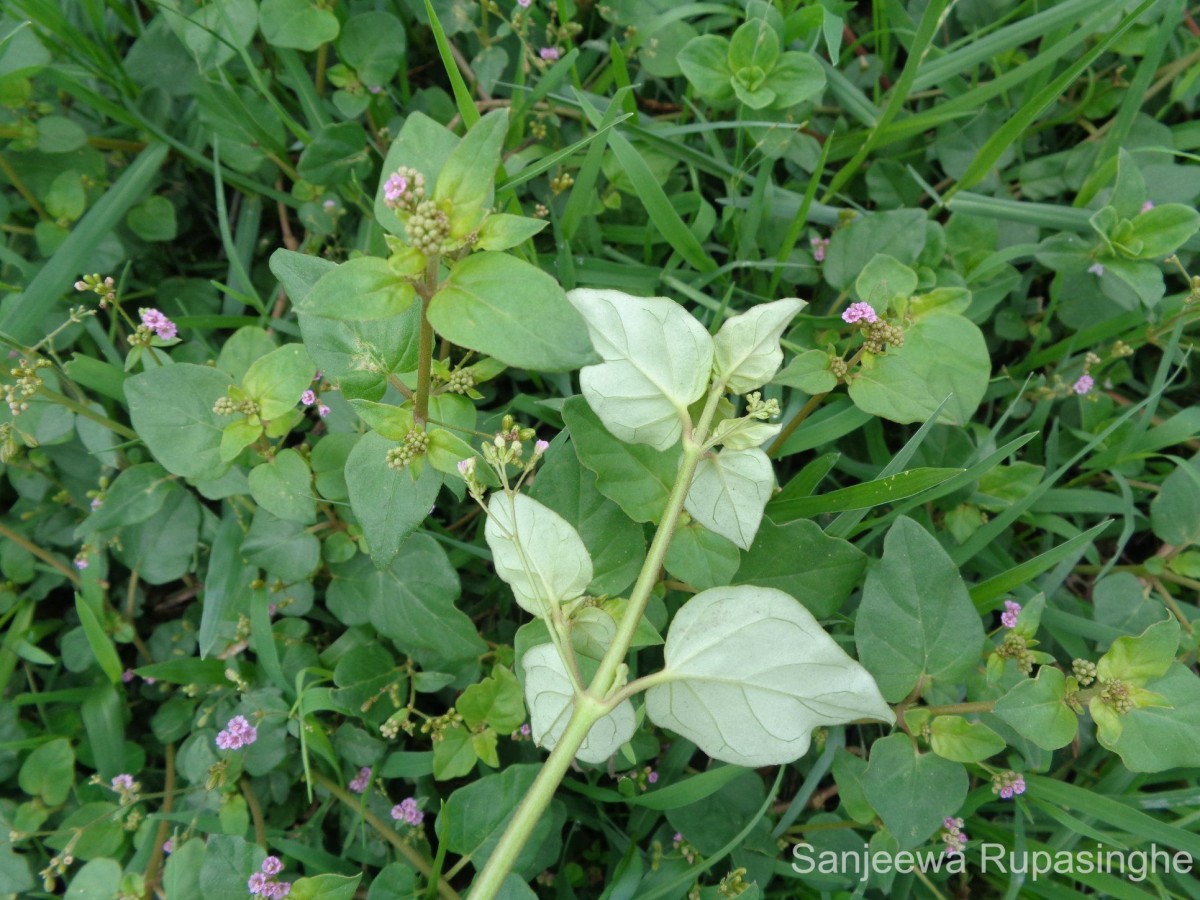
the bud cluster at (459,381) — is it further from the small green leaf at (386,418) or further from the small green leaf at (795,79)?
the small green leaf at (795,79)

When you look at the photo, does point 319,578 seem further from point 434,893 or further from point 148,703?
point 434,893

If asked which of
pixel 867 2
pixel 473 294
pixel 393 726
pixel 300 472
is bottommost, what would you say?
pixel 393 726

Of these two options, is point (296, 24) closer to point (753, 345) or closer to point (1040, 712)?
point (753, 345)

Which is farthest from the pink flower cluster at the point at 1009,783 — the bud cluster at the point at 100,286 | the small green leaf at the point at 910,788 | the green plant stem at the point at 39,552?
the green plant stem at the point at 39,552

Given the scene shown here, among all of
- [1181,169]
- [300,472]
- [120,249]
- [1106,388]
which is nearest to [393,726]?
[300,472]

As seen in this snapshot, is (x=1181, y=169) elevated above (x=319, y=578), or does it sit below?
above

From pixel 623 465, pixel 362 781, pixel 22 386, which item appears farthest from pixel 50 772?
pixel 623 465
